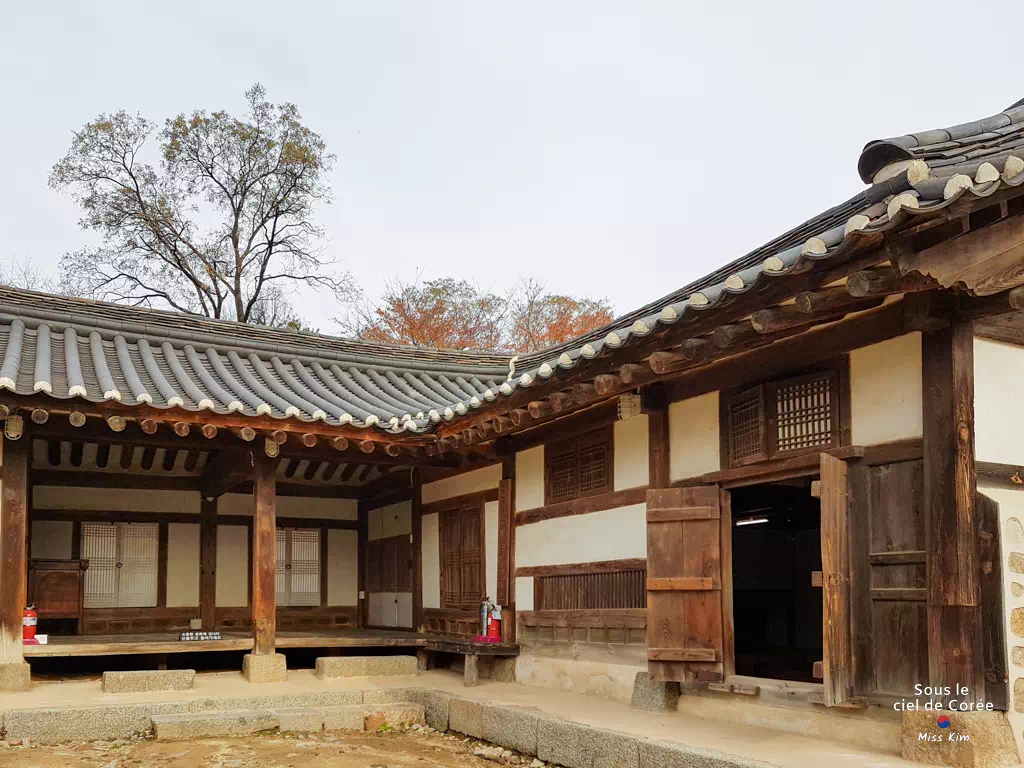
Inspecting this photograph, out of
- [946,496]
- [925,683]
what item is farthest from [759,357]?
[925,683]

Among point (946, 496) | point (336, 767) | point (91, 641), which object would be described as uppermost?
point (946, 496)

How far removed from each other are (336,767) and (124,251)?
21.0 m

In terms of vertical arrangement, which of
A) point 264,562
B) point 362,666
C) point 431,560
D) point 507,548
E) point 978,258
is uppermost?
point 978,258

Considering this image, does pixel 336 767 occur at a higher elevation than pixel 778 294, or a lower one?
lower

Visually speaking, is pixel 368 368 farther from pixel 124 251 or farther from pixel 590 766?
pixel 124 251

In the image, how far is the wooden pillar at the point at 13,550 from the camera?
381 inches

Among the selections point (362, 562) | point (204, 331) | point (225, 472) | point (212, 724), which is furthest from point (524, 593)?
point (204, 331)

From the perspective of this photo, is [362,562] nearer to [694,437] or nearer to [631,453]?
[631,453]

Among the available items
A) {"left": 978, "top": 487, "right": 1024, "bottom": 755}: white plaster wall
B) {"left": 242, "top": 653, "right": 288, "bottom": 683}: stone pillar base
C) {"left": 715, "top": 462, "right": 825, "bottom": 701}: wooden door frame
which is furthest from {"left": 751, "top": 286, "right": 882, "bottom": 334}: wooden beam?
{"left": 242, "top": 653, "right": 288, "bottom": 683}: stone pillar base

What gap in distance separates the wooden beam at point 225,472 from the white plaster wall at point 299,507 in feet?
1.40

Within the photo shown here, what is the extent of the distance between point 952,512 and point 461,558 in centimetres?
728

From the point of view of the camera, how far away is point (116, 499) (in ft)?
44.8

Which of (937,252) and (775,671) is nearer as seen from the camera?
(937,252)

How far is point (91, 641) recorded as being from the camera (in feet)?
35.2
